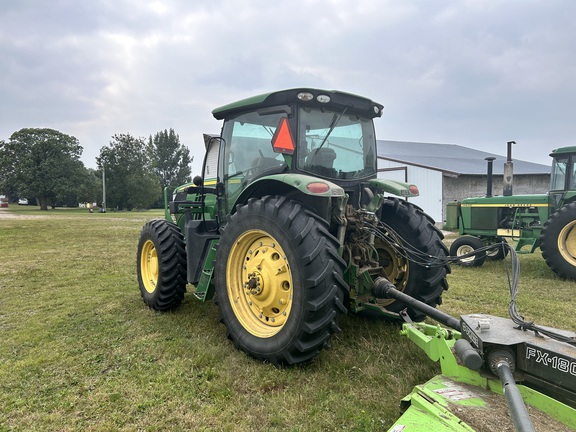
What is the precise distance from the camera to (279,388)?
264cm

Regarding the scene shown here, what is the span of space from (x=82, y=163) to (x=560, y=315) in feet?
168

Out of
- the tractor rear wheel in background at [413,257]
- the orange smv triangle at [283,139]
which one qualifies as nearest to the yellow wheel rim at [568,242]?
the tractor rear wheel in background at [413,257]

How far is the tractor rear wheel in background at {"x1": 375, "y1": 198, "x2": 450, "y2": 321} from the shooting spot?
3652mm

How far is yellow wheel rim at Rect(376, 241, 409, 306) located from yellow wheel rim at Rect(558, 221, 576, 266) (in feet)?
15.7

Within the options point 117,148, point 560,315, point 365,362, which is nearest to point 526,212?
point 560,315

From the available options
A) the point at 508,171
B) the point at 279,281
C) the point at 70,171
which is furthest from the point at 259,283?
the point at 70,171

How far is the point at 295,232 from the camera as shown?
9.21ft

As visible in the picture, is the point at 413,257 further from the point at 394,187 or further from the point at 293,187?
the point at 293,187

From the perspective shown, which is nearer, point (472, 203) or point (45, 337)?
point (45, 337)

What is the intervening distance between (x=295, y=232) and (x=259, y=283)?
600 mm

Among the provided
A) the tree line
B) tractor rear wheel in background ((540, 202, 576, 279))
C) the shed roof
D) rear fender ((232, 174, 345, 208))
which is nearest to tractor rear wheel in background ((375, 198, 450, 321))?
rear fender ((232, 174, 345, 208))

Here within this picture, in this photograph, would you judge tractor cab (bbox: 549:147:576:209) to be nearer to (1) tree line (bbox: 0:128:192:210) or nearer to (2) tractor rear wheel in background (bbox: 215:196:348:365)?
(2) tractor rear wheel in background (bbox: 215:196:348:365)

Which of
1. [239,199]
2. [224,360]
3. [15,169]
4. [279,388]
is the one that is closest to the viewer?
[279,388]

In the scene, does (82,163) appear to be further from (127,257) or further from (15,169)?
(127,257)
